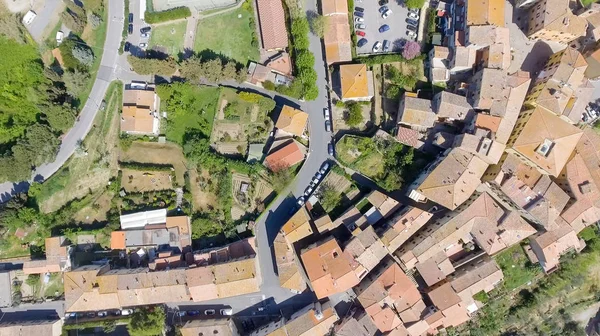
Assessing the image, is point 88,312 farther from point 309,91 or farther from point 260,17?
point 260,17

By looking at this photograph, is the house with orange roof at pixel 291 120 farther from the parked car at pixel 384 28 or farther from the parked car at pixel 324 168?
the parked car at pixel 384 28

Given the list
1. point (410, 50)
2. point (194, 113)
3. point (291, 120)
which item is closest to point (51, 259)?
point (194, 113)

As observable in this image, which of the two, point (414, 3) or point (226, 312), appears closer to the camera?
point (414, 3)

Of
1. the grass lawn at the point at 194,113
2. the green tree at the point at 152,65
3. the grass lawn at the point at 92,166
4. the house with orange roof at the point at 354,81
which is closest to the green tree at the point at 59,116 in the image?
the grass lawn at the point at 92,166

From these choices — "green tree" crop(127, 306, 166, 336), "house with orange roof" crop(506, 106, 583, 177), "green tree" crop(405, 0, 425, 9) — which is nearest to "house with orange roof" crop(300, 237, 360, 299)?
"green tree" crop(127, 306, 166, 336)

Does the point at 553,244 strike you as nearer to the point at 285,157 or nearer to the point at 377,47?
the point at 377,47

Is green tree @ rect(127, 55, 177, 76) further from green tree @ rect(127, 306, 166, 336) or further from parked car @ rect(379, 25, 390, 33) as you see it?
green tree @ rect(127, 306, 166, 336)
